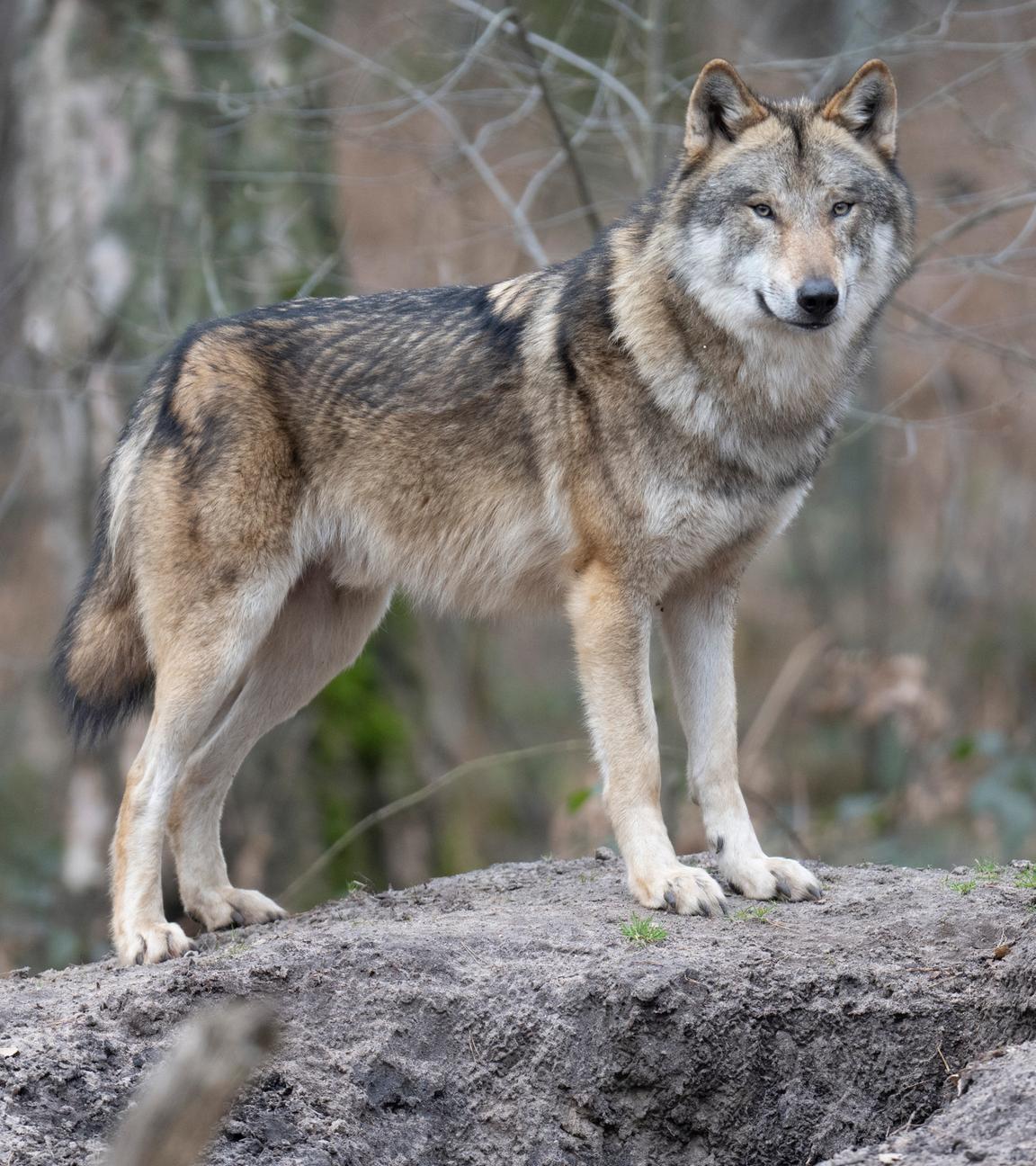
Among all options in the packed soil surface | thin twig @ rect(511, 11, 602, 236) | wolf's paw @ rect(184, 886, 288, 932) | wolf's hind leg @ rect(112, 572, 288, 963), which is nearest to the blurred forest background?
thin twig @ rect(511, 11, 602, 236)

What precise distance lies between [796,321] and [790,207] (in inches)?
15.5

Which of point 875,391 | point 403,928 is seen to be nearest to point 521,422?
point 403,928

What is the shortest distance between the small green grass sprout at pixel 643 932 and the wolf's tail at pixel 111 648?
82.8 inches

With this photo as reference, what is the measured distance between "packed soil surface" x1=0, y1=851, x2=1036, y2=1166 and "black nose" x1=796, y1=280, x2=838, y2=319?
1.92 m

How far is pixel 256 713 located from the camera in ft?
17.7

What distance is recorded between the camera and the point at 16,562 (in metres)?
12.7

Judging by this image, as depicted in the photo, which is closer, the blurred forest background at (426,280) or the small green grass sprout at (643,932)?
the small green grass sprout at (643,932)

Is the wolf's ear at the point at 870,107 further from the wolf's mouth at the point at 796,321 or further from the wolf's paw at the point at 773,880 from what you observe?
the wolf's paw at the point at 773,880

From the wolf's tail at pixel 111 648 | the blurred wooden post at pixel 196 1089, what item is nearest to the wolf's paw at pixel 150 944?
the wolf's tail at pixel 111 648

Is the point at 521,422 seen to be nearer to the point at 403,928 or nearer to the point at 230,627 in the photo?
the point at 230,627

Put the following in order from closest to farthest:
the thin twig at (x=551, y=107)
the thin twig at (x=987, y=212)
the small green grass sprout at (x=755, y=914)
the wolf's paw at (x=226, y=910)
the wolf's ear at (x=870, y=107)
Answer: the small green grass sprout at (x=755, y=914)
the wolf's ear at (x=870, y=107)
the wolf's paw at (x=226, y=910)
the thin twig at (x=551, y=107)
the thin twig at (x=987, y=212)

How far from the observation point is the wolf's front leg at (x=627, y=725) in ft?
14.8

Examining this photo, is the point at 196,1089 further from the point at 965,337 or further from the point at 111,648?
the point at 965,337

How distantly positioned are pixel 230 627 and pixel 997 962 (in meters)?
2.71
